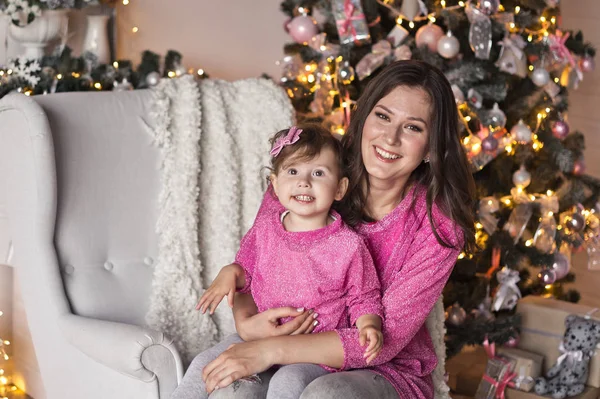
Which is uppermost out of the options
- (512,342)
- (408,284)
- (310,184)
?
(310,184)

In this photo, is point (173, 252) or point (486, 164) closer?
point (173, 252)

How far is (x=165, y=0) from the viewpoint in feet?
11.4

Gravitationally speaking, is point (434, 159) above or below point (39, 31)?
below

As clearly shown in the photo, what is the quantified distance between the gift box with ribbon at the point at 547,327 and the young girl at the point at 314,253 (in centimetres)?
151

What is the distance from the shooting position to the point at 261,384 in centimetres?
181

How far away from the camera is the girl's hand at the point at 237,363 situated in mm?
1765

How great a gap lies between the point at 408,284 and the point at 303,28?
1.53 meters

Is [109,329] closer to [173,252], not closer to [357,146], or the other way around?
[173,252]

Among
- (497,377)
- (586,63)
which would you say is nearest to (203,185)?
(497,377)

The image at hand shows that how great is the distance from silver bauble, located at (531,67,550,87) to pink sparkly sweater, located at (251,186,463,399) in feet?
4.21

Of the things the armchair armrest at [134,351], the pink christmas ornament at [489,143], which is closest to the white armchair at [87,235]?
the armchair armrest at [134,351]

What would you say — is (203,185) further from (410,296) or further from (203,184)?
(410,296)

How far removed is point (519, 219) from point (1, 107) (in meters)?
1.96

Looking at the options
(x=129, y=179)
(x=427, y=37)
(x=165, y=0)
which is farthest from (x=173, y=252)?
(x=165, y=0)
